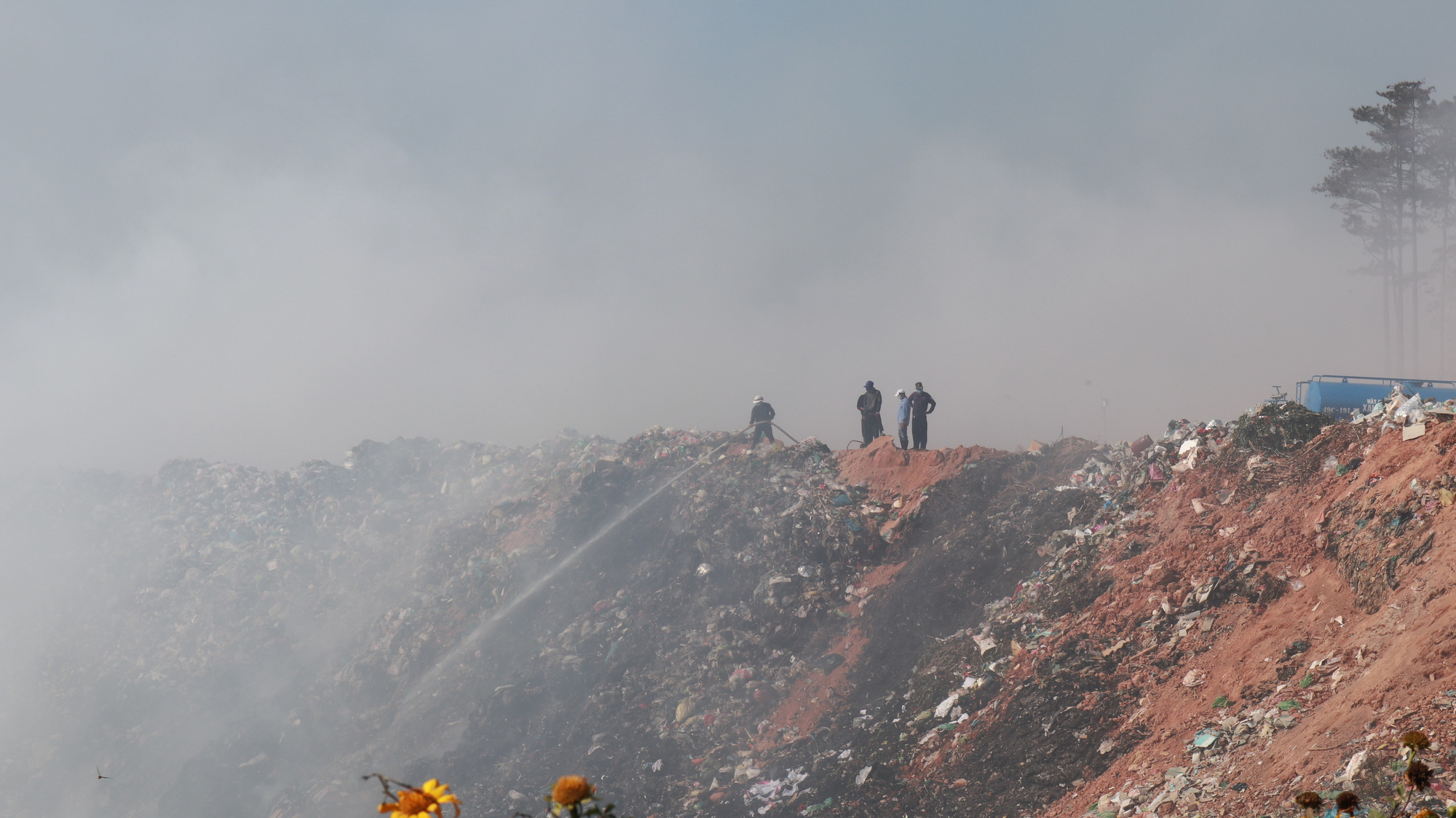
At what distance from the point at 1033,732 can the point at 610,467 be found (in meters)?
10.3

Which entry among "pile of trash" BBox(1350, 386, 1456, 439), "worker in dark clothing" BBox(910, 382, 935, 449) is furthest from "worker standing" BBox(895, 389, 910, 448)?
"pile of trash" BBox(1350, 386, 1456, 439)

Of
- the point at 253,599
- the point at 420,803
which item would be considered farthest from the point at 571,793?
the point at 253,599

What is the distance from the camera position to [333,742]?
41.4 feet

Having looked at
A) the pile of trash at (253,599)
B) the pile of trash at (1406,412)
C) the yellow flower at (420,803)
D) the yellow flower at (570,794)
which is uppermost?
the pile of trash at (1406,412)

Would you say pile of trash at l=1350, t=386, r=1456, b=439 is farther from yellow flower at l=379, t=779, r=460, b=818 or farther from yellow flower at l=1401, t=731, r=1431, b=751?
yellow flower at l=379, t=779, r=460, b=818

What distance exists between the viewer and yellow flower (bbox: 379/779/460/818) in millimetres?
1638

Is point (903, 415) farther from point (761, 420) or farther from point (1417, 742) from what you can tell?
point (1417, 742)

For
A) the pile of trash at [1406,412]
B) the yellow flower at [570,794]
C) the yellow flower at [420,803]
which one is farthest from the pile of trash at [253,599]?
the yellow flower at [570,794]

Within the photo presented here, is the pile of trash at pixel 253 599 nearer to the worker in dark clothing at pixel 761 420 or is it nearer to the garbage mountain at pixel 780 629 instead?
the garbage mountain at pixel 780 629

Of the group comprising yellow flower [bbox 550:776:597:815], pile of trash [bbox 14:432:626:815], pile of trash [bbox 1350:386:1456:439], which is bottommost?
pile of trash [bbox 14:432:626:815]

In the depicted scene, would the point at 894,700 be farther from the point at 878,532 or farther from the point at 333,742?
the point at 333,742

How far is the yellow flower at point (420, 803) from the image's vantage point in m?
1.64

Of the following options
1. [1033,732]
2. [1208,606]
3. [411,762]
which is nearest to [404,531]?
[411,762]

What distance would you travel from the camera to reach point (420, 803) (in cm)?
169
